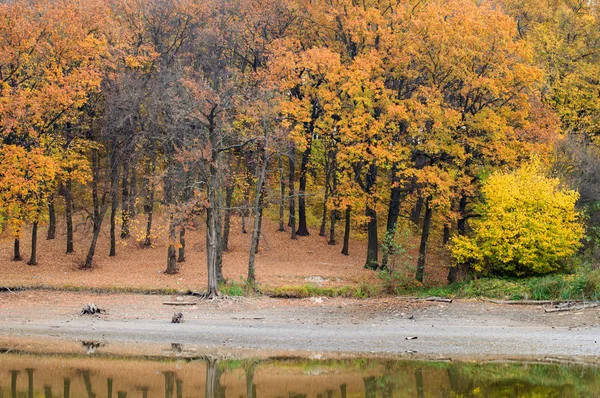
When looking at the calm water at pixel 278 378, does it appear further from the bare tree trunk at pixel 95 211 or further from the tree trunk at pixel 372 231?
the tree trunk at pixel 372 231

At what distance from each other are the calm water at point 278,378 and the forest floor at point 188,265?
11697 millimetres

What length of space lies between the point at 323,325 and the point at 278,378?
728 cm

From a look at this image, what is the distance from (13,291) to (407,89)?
A: 20.4 metres

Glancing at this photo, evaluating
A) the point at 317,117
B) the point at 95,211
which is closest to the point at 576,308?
the point at 317,117

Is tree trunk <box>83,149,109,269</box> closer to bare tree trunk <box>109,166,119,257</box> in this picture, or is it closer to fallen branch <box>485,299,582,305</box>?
bare tree trunk <box>109,166,119,257</box>

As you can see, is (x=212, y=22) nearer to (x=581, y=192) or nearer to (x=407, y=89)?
(x=407, y=89)

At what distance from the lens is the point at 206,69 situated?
34750 millimetres

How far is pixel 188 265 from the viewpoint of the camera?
35188 mm

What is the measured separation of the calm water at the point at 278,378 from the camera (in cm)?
1495

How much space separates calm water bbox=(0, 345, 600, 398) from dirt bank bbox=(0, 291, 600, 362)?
1.91 metres

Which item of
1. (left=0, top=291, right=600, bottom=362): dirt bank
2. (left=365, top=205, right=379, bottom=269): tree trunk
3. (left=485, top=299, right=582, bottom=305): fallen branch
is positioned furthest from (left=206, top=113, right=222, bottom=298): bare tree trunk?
(left=485, top=299, right=582, bottom=305): fallen branch

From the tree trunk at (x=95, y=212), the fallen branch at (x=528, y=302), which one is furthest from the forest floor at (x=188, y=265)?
the fallen branch at (x=528, y=302)

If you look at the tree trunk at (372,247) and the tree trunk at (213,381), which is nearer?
the tree trunk at (213,381)

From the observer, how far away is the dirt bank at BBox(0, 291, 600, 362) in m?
20.2
